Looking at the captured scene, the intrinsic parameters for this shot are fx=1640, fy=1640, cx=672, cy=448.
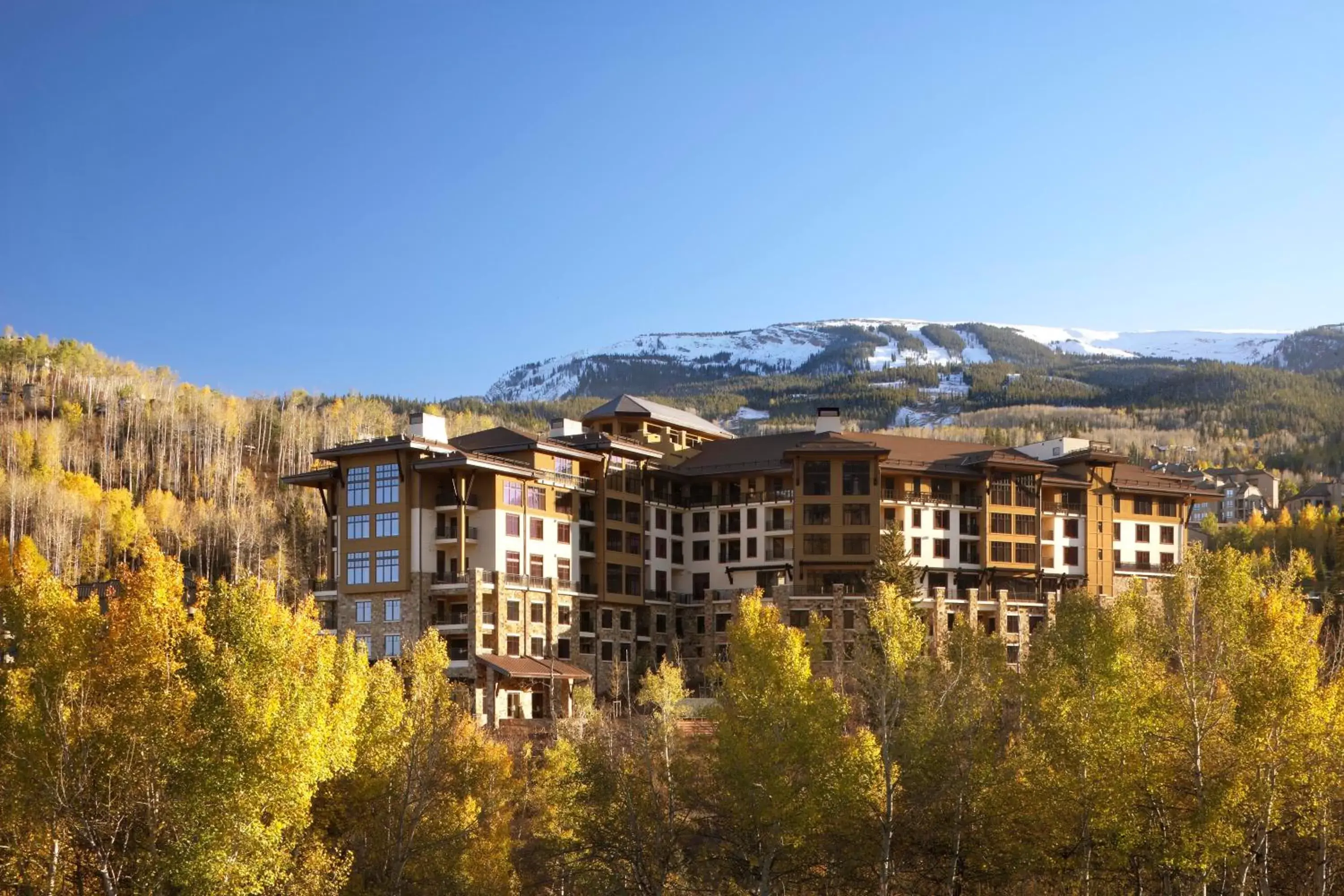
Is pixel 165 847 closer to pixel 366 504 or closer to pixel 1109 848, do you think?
pixel 1109 848

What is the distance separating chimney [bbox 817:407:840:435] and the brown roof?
2601 centimetres

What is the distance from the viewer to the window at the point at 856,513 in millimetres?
100250

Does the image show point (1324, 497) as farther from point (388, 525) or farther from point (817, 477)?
point (388, 525)

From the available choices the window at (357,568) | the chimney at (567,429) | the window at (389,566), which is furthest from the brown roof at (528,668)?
the chimney at (567,429)

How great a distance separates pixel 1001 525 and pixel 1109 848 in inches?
2239

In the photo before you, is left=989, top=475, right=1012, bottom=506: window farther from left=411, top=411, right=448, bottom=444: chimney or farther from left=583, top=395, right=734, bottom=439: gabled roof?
left=411, top=411, right=448, bottom=444: chimney

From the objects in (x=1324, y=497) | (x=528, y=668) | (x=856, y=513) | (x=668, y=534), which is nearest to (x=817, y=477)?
(x=856, y=513)

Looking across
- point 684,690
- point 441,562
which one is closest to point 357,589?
point 441,562

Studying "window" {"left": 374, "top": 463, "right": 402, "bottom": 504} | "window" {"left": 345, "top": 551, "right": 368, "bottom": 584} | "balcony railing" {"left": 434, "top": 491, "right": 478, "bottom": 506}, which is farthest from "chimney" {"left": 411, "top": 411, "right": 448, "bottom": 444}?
"window" {"left": 345, "top": 551, "right": 368, "bottom": 584}

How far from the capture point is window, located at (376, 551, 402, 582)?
293 feet

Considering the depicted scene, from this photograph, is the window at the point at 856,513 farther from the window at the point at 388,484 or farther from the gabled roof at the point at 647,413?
the window at the point at 388,484

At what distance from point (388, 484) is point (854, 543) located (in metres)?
28.6

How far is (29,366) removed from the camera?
611ft

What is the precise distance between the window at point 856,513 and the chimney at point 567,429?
17.3m
